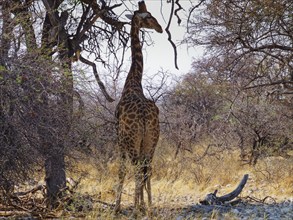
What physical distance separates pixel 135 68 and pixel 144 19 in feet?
2.34

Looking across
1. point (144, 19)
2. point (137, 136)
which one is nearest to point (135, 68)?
point (144, 19)

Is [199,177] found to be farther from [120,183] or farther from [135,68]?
[120,183]

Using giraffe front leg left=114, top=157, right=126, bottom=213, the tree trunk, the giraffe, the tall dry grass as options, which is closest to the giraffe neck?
the giraffe

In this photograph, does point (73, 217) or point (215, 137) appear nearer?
point (73, 217)

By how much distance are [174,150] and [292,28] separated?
5290 millimetres

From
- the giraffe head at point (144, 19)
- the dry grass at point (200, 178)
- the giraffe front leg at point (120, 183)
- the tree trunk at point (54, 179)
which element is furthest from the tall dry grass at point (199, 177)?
the giraffe head at point (144, 19)

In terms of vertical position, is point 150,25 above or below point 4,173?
above

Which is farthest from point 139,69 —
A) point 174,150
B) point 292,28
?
point 174,150

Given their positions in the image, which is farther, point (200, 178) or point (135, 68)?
point (200, 178)

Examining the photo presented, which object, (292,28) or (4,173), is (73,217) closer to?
(4,173)

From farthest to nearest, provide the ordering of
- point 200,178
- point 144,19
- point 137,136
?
point 200,178 → point 144,19 → point 137,136

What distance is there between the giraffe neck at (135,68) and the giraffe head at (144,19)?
0.05 meters

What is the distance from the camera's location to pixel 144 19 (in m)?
7.15

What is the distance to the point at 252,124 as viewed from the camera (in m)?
12.9
